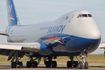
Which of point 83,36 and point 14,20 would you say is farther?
point 14,20

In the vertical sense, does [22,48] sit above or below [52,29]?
below

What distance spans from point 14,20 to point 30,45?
49.7 ft

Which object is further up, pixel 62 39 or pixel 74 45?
pixel 62 39

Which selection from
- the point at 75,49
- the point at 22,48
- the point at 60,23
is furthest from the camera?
the point at 22,48

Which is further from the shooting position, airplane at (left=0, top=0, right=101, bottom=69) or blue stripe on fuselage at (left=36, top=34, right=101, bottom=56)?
airplane at (left=0, top=0, right=101, bottom=69)

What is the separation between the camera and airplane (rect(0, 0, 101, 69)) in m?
24.9

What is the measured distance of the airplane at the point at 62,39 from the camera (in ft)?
81.7

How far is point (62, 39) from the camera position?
26.9 m

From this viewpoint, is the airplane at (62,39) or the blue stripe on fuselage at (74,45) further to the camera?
the airplane at (62,39)

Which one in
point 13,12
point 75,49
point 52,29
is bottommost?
point 75,49

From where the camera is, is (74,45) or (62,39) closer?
(74,45)

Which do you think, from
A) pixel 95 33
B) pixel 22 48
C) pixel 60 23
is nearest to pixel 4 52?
pixel 22 48

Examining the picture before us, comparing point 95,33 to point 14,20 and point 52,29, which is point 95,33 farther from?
point 14,20

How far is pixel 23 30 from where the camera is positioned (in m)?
36.3
